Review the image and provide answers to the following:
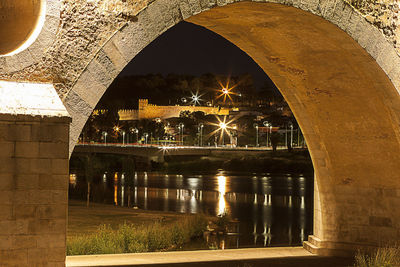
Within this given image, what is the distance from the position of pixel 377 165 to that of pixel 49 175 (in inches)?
212

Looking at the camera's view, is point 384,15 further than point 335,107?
No

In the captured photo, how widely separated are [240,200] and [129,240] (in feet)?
57.5

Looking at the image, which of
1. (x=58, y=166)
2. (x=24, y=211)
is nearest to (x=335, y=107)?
(x=58, y=166)

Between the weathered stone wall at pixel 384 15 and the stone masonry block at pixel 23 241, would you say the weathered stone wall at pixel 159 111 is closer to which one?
the weathered stone wall at pixel 384 15

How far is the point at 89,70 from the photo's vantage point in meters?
4.54

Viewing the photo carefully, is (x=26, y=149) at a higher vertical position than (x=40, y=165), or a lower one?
higher

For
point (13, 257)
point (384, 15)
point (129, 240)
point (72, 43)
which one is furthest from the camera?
point (129, 240)

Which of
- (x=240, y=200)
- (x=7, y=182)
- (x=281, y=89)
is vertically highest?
(x=281, y=89)

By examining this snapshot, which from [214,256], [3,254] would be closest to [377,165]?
[214,256]

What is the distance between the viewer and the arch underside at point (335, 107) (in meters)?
6.58

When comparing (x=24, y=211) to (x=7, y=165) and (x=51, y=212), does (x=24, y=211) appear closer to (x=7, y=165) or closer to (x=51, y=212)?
(x=51, y=212)

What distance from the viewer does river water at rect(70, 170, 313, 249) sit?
1714 cm

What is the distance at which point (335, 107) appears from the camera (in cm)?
814

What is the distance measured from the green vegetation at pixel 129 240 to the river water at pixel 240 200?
0.47 metres
